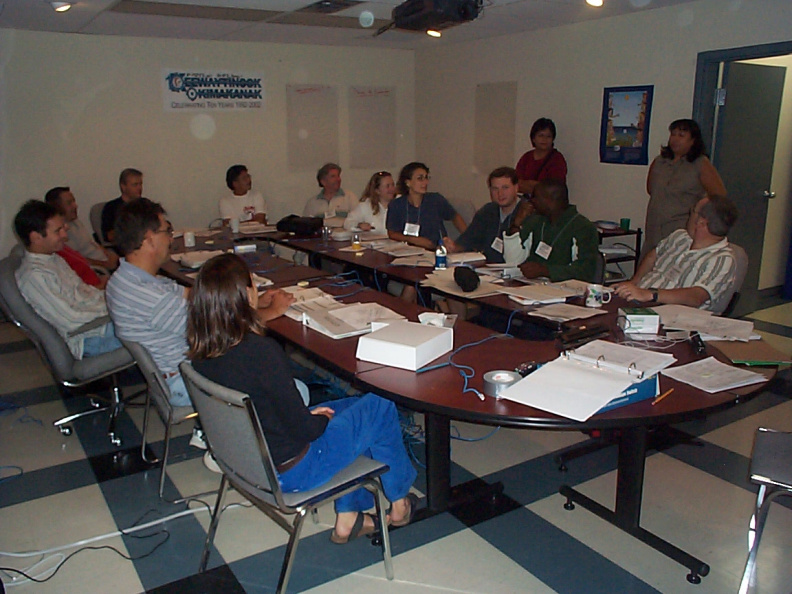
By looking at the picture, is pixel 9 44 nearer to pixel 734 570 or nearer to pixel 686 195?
pixel 686 195

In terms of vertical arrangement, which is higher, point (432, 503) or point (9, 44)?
point (9, 44)

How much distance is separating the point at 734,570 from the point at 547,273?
5.61 feet

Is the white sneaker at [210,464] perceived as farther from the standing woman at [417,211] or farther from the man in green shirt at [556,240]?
the standing woman at [417,211]

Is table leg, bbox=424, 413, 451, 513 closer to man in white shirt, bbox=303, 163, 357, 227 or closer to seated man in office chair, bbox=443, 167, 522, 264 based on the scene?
seated man in office chair, bbox=443, 167, 522, 264

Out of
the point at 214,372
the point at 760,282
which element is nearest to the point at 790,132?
the point at 760,282

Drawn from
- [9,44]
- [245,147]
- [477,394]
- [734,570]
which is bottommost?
[734,570]

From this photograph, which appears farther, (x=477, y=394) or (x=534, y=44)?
(x=534, y=44)

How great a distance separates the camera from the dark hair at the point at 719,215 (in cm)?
310

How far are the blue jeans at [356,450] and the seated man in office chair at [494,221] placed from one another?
2115 millimetres

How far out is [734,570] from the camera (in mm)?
2283

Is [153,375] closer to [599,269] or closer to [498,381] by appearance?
[498,381]

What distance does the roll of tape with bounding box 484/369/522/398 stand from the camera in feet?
6.42

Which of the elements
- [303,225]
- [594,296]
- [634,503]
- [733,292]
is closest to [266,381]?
[634,503]

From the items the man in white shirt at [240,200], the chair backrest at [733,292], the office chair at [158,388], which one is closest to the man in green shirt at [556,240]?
the chair backrest at [733,292]
